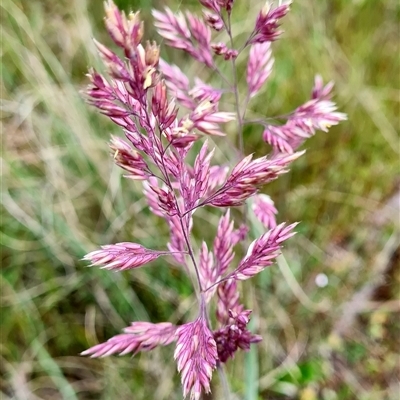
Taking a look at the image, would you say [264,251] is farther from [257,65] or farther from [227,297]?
[257,65]

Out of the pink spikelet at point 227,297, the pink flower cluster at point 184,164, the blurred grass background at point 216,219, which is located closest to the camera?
the pink flower cluster at point 184,164

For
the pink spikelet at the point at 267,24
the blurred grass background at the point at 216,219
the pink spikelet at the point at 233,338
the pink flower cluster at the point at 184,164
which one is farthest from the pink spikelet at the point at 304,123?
the blurred grass background at the point at 216,219

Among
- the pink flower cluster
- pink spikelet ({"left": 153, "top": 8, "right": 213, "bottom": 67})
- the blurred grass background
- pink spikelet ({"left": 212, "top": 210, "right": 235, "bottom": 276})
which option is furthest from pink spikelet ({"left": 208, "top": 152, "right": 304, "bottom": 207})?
the blurred grass background

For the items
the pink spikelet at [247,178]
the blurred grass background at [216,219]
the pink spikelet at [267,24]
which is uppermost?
the pink spikelet at [267,24]

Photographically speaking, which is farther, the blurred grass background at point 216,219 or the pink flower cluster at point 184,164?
the blurred grass background at point 216,219

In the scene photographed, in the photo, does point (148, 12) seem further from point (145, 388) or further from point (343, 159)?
point (145, 388)

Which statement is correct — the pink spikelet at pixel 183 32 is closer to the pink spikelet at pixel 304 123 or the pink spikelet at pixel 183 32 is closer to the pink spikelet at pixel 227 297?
the pink spikelet at pixel 304 123

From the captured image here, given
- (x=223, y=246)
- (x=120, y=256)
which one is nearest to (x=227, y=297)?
(x=223, y=246)

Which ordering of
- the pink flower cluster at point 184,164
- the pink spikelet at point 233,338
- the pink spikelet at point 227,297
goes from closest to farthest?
the pink flower cluster at point 184,164
the pink spikelet at point 233,338
the pink spikelet at point 227,297

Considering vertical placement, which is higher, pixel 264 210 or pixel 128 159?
pixel 128 159
